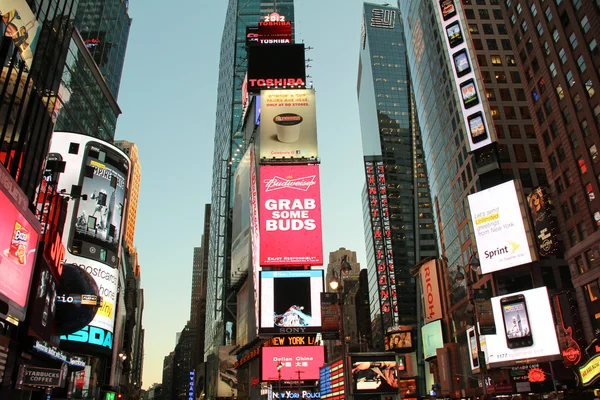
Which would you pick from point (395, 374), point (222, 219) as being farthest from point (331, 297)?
point (222, 219)

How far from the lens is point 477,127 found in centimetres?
6494

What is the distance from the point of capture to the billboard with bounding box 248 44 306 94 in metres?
79.8

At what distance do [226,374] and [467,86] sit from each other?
66856mm

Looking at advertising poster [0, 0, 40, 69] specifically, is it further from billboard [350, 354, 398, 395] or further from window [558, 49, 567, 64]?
window [558, 49, 567, 64]

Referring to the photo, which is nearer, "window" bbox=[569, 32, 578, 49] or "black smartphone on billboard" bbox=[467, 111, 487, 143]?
"window" bbox=[569, 32, 578, 49]

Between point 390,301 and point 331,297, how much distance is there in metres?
120

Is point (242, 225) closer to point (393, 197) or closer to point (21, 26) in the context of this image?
point (21, 26)

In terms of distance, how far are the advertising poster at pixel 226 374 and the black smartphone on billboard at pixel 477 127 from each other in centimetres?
5921

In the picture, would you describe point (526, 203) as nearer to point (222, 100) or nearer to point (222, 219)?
point (222, 219)

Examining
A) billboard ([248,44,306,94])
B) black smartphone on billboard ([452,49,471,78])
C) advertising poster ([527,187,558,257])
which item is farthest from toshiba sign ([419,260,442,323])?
billboard ([248,44,306,94])

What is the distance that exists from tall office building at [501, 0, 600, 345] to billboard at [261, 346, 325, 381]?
28.8 metres

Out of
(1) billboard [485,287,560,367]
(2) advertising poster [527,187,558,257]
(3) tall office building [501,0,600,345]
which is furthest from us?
(2) advertising poster [527,187,558,257]

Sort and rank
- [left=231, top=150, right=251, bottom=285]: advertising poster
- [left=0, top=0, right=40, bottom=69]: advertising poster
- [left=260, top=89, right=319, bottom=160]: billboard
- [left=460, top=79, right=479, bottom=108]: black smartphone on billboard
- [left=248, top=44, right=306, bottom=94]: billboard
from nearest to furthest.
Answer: [left=0, top=0, right=40, bottom=69]: advertising poster → [left=460, top=79, right=479, bottom=108]: black smartphone on billboard → [left=260, top=89, right=319, bottom=160]: billboard → [left=248, top=44, right=306, bottom=94]: billboard → [left=231, top=150, right=251, bottom=285]: advertising poster

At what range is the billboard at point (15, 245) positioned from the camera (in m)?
17.0
